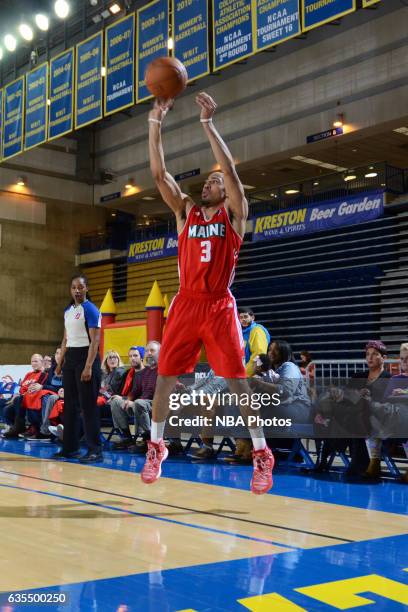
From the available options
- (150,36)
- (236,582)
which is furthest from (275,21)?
(236,582)

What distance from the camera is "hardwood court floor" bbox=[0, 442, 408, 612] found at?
2348 mm

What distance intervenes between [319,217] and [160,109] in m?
12.3

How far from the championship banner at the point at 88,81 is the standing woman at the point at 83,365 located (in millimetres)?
6040

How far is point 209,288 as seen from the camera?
156 inches

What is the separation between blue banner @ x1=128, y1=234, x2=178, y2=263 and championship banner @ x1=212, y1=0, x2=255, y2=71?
10113mm

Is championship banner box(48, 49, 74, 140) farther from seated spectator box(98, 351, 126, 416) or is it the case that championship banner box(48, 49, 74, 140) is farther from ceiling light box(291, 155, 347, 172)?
ceiling light box(291, 155, 347, 172)

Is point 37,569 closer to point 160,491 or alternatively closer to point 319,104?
point 160,491

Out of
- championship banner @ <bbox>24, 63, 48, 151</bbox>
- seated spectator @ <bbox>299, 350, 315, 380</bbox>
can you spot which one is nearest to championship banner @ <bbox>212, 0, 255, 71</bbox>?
championship banner @ <bbox>24, 63, 48, 151</bbox>

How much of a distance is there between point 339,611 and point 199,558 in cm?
82

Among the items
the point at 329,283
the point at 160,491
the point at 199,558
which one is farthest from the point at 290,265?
the point at 199,558

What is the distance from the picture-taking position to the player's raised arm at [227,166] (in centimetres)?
384

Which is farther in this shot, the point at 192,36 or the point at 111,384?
the point at 192,36

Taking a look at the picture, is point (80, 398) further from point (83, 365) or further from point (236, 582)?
point (236, 582)

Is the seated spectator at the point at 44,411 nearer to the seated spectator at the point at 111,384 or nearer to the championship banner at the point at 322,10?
the seated spectator at the point at 111,384
